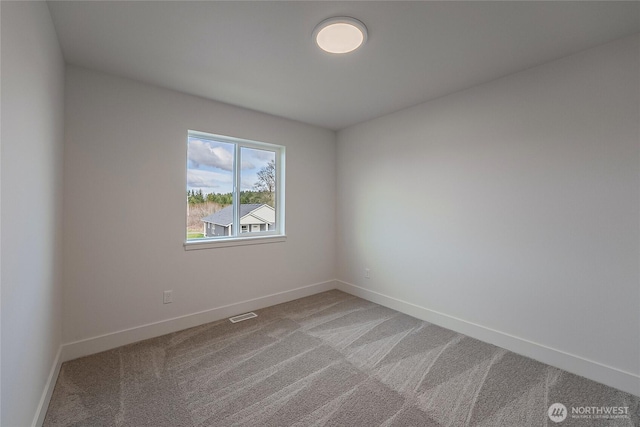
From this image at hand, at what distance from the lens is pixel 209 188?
3.07 m

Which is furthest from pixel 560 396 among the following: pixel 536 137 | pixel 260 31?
pixel 260 31

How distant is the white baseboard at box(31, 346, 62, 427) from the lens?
1.51 m

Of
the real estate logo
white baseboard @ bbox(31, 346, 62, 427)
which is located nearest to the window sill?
white baseboard @ bbox(31, 346, 62, 427)

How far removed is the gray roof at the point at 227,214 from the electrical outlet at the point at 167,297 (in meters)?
0.81

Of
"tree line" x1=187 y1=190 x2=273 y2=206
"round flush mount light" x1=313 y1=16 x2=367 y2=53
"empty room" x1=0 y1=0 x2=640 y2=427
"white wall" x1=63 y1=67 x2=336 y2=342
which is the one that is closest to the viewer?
"empty room" x1=0 y1=0 x2=640 y2=427

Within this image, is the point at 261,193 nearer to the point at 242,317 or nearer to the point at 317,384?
the point at 242,317

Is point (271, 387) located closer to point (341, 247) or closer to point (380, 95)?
point (341, 247)

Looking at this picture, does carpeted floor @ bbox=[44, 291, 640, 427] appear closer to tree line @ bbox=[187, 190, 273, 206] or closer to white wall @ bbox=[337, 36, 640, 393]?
white wall @ bbox=[337, 36, 640, 393]

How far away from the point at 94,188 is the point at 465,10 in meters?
3.02

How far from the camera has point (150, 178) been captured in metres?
2.58

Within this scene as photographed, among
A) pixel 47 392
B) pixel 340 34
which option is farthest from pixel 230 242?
pixel 340 34

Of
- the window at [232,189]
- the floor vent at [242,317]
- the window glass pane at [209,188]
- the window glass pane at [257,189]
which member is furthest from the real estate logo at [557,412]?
the window glass pane at [209,188]

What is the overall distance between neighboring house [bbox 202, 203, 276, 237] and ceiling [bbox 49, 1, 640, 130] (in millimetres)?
1313

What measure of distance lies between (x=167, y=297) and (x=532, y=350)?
3312 millimetres
